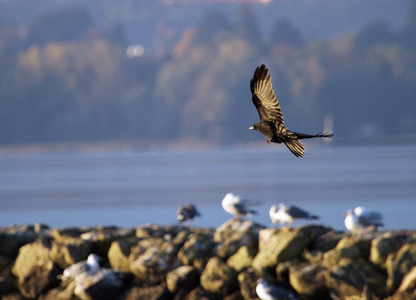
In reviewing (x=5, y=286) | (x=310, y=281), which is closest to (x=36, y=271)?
(x=5, y=286)

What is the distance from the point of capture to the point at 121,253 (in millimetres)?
10375

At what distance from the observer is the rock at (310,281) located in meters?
9.09

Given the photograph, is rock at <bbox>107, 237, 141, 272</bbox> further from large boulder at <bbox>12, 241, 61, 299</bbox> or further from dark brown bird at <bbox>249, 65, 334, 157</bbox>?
dark brown bird at <bbox>249, 65, 334, 157</bbox>

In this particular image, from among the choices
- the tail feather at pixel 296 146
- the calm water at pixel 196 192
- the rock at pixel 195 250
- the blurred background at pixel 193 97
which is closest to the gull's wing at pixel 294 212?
the rock at pixel 195 250

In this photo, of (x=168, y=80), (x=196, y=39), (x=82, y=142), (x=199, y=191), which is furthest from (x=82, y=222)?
(x=196, y=39)

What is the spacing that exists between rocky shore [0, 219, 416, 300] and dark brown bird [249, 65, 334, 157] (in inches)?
154

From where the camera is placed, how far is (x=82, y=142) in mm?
114312

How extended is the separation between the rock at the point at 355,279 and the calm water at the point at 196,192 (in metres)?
15.0

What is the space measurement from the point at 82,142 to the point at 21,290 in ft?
343

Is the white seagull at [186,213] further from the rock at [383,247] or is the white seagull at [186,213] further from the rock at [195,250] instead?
the rock at [383,247]

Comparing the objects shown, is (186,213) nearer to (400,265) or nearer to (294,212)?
(294,212)

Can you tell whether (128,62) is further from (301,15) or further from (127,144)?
(301,15)

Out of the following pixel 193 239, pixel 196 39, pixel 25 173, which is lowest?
pixel 25 173

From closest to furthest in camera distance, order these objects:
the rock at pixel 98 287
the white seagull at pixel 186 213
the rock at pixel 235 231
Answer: the rock at pixel 235 231 → the rock at pixel 98 287 → the white seagull at pixel 186 213
